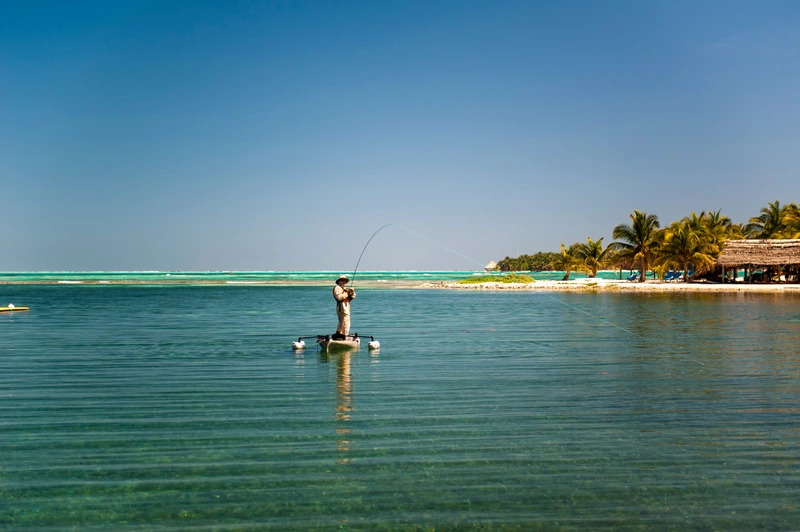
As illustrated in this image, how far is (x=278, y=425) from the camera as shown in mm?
9406

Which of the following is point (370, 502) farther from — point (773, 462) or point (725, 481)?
point (773, 462)

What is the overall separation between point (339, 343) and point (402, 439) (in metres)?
9.68

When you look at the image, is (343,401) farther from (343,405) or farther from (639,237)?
(639,237)

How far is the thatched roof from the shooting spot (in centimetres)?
6081

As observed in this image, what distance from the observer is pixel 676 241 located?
2685 inches

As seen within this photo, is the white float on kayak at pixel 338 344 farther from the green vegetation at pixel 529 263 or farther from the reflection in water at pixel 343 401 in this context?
the green vegetation at pixel 529 263

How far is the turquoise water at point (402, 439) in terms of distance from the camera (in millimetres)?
6102

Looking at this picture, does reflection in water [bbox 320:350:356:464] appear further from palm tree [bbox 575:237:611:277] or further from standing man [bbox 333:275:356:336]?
palm tree [bbox 575:237:611:277]

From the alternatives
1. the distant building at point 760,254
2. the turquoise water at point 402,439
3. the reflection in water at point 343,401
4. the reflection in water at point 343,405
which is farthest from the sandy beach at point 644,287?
the reflection in water at point 343,405

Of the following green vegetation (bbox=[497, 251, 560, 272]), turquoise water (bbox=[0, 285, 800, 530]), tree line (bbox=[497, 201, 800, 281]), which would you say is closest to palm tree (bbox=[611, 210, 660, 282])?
tree line (bbox=[497, 201, 800, 281])

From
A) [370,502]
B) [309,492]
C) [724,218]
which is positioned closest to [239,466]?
[309,492]

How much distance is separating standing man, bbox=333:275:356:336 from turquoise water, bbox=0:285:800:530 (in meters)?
0.85

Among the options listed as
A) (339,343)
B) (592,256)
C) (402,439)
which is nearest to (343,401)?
(402,439)

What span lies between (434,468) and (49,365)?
39.9 ft
